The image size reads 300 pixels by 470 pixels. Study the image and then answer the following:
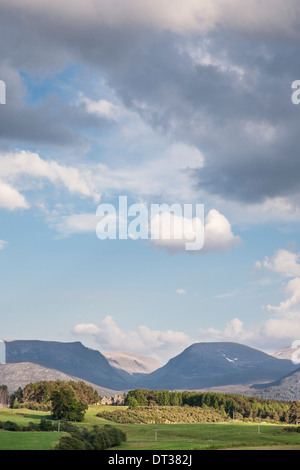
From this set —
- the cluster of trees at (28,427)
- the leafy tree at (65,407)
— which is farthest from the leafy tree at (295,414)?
the cluster of trees at (28,427)

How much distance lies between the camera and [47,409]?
17462 centimetres

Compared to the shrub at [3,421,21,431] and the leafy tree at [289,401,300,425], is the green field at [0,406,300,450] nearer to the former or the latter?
the shrub at [3,421,21,431]

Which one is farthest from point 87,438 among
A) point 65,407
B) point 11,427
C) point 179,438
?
point 65,407

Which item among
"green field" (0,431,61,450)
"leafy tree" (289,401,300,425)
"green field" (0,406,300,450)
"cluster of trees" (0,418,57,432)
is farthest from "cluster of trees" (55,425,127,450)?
"leafy tree" (289,401,300,425)

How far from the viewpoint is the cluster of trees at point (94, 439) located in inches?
3078

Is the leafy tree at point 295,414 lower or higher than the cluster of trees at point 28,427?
lower

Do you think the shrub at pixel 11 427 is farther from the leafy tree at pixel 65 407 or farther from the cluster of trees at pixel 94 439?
the leafy tree at pixel 65 407

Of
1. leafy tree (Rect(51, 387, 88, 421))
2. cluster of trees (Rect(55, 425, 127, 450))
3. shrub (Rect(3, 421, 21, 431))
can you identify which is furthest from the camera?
leafy tree (Rect(51, 387, 88, 421))

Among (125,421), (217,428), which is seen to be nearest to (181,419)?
(125,421)

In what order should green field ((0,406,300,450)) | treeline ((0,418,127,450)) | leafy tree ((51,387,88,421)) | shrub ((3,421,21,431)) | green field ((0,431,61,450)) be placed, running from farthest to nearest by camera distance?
leafy tree ((51,387,88,421)) → shrub ((3,421,21,431)) → green field ((0,406,300,450)) → treeline ((0,418,127,450)) → green field ((0,431,61,450))

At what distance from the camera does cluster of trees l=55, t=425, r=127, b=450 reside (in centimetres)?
7818

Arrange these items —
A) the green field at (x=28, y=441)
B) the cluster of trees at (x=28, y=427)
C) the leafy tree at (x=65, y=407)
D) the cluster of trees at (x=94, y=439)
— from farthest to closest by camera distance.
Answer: the leafy tree at (x=65, y=407) → the cluster of trees at (x=28, y=427) → the cluster of trees at (x=94, y=439) → the green field at (x=28, y=441)

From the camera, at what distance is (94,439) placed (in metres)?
87.0
